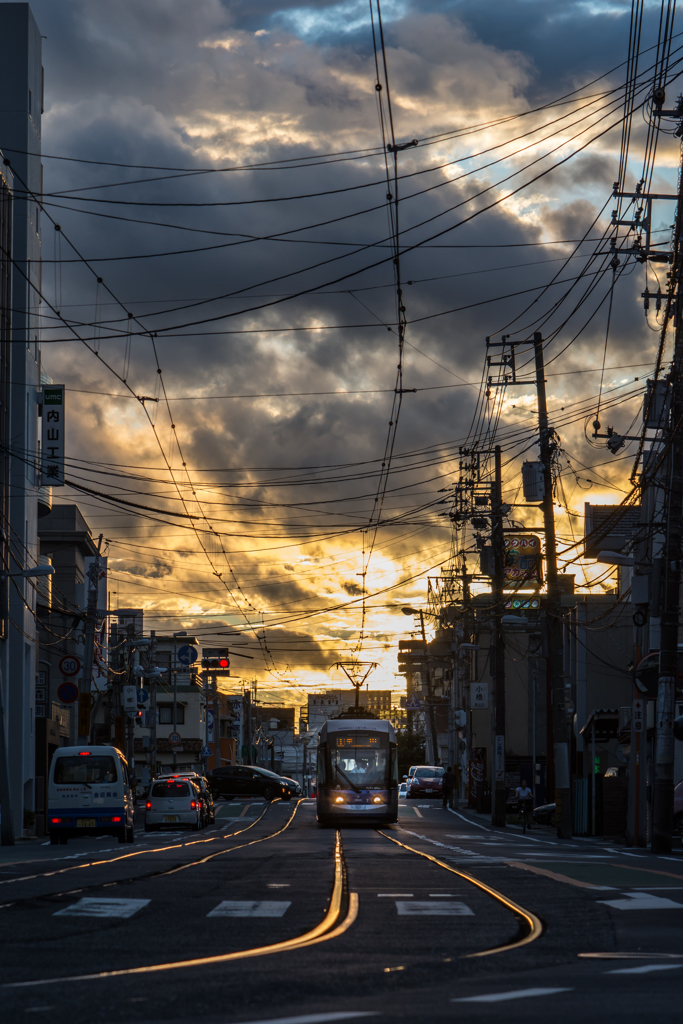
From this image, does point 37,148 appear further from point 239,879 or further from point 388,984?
point 388,984

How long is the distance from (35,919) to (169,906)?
5.03ft

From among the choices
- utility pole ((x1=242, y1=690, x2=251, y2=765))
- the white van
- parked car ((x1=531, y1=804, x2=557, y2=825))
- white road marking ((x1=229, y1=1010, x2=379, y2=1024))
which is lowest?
utility pole ((x1=242, y1=690, x2=251, y2=765))

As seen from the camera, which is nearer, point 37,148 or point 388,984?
point 388,984

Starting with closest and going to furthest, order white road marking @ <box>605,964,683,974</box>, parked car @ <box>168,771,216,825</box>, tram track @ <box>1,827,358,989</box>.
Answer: tram track @ <box>1,827,358,989</box>, white road marking @ <box>605,964,683,974</box>, parked car @ <box>168,771,216,825</box>

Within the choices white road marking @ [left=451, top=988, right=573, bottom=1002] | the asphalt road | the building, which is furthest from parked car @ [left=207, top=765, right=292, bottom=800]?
white road marking @ [left=451, top=988, right=573, bottom=1002]

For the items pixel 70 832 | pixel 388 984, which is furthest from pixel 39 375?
pixel 388 984

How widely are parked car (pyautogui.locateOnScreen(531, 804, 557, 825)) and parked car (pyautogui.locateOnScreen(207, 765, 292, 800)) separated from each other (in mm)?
21019

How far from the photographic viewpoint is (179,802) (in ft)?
127

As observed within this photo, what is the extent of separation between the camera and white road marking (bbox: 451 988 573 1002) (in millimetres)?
6332

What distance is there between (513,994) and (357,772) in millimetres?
32569

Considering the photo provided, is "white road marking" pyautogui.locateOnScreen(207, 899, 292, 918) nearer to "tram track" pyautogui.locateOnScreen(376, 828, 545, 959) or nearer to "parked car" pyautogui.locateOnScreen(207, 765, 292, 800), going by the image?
"tram track" pyautogui.locateOnScreen(376, 828, 545, 959)

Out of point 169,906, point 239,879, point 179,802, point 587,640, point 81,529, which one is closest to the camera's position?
point 169,906

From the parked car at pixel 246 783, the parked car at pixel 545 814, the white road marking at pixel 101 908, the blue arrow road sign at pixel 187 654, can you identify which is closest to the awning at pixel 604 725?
the parked car at pixel 545 814

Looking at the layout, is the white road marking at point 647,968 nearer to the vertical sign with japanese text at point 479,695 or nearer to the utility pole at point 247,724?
the vertical sign with japanese text at point 479,695
